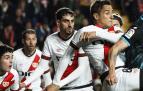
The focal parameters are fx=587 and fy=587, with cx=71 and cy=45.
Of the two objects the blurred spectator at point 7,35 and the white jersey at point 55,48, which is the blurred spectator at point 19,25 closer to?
the blurred spectator at point 7,35

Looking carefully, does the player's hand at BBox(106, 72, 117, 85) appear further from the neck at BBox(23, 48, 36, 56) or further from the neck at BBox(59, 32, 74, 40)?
the neck at BBox(23, 48, 36, 56)

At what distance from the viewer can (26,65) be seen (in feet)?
31.8

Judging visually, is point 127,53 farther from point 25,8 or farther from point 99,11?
point 25,8

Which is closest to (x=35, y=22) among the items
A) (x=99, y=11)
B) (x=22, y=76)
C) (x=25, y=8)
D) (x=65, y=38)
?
(x=25, y=8)

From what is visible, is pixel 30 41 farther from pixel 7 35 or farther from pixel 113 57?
pixel 7 35

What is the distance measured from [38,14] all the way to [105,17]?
10.2 m

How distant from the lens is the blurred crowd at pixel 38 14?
50.9 ft

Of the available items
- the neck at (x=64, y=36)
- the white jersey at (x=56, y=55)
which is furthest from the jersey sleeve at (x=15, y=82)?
the neck at (x=64, y=36)

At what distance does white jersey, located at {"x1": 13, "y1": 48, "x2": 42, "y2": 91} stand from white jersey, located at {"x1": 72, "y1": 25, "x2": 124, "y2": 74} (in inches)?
109

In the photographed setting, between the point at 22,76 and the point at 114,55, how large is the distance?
3.60 m

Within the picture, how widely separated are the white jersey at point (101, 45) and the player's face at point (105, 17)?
0.11 metres

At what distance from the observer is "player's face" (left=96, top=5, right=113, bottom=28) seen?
6.81 meters

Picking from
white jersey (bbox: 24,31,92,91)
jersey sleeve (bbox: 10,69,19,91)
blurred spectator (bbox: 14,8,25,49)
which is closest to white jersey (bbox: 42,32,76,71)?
white jersey (bbox: 24,31,92,91)

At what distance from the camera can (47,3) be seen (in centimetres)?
1734
